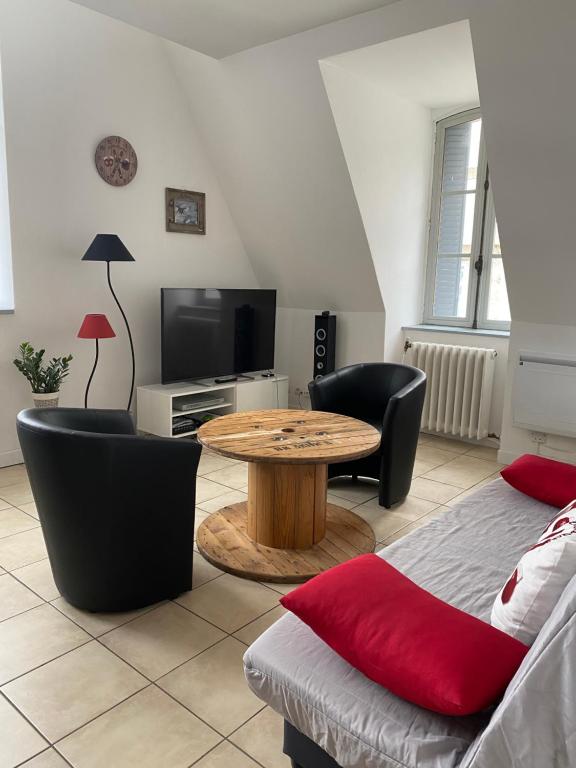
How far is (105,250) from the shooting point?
12.9 ft

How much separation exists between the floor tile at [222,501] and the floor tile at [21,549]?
2.97 ft

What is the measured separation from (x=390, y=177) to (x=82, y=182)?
2283 mm

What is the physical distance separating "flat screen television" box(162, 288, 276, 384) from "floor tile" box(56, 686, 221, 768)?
115 inches

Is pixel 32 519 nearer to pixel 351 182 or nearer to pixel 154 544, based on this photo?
pixel 154 544

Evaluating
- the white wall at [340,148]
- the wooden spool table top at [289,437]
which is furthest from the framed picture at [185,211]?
the wooden spool table top at [289,437]

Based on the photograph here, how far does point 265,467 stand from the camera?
2.78m

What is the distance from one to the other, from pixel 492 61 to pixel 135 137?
102 inches

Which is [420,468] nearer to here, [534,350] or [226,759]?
[534,350]

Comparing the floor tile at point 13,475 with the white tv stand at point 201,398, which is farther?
the white tv stand at point 201,398

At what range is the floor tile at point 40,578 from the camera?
250 cm

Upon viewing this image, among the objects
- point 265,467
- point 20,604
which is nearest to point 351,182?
point 265,467

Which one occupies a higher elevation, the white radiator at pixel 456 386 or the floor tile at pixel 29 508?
the white radiator at pixel 456 386

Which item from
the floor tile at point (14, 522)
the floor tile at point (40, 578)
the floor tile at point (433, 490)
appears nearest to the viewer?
the floor tile at point (40, 578)

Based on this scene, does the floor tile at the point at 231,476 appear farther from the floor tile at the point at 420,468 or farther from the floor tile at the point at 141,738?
the floor tile at the point at 141,738
